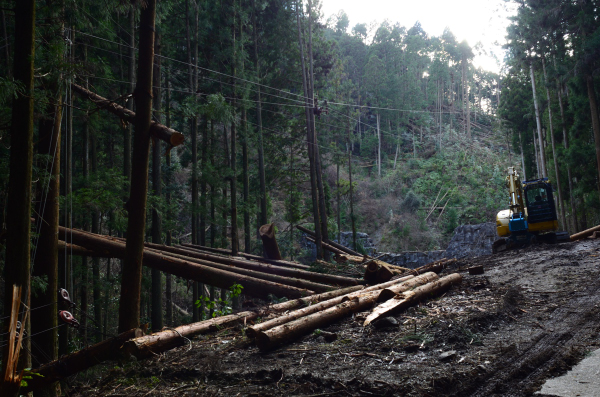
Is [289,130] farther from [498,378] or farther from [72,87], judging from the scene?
[498,378]

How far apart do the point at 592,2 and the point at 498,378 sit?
73.2 ft

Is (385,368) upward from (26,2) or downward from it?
downward

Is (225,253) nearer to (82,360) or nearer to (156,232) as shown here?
(156,232)

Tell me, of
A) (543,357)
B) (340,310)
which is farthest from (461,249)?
(543,357)

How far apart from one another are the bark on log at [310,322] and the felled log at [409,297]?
0.42m

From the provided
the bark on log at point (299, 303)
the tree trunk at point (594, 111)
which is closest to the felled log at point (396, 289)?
the bark on log at point (299, 303)

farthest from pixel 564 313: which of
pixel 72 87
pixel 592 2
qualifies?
pixel 592 2

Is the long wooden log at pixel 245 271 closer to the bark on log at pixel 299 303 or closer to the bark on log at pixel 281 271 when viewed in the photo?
the bark on log at pixel 281 271

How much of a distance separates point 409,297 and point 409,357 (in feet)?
7.84

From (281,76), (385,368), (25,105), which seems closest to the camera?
(385,368)

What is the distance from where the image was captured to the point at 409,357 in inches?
183

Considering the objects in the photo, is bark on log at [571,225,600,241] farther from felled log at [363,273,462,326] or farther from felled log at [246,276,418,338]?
felled log at [246,276,418,338]

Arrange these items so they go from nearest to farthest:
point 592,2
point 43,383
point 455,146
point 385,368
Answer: point 385,368 < point 43,383 < point 592,2 < point 455,146

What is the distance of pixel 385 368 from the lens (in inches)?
171
